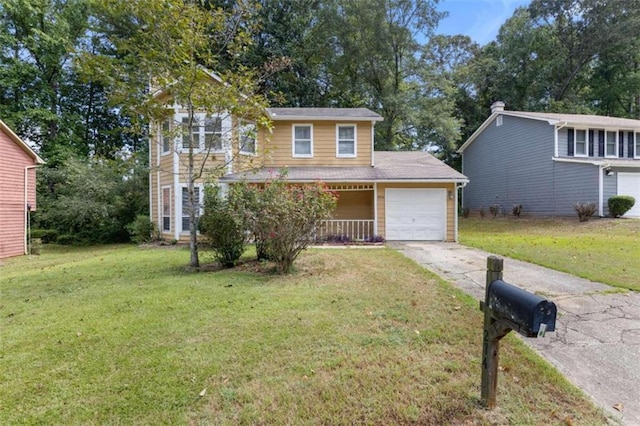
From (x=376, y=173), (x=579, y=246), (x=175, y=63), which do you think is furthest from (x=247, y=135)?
(x=579, y=246)

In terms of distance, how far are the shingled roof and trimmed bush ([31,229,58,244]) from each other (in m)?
11.3

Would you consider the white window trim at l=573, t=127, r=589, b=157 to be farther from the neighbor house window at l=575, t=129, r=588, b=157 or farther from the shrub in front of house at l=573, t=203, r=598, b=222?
the shrub in front of house at l=573, t=203, r=598, b=222

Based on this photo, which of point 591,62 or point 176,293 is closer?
point 176,293

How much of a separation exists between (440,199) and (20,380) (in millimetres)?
12710

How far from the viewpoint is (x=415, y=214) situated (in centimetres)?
1314

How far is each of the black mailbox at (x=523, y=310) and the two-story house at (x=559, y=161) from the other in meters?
18.6

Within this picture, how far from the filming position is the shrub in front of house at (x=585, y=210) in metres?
15.9

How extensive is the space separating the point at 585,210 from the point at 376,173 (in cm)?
1102

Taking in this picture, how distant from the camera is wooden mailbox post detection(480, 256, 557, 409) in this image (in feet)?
6.64

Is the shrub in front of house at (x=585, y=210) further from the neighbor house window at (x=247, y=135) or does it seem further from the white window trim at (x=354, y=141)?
the neighbor house window at (x=247, y=135)

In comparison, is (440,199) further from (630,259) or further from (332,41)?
(332,41)

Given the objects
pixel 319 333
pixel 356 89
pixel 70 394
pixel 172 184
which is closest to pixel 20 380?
pixel 70 394

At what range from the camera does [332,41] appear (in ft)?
79.8

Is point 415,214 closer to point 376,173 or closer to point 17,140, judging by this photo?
point 376,173
